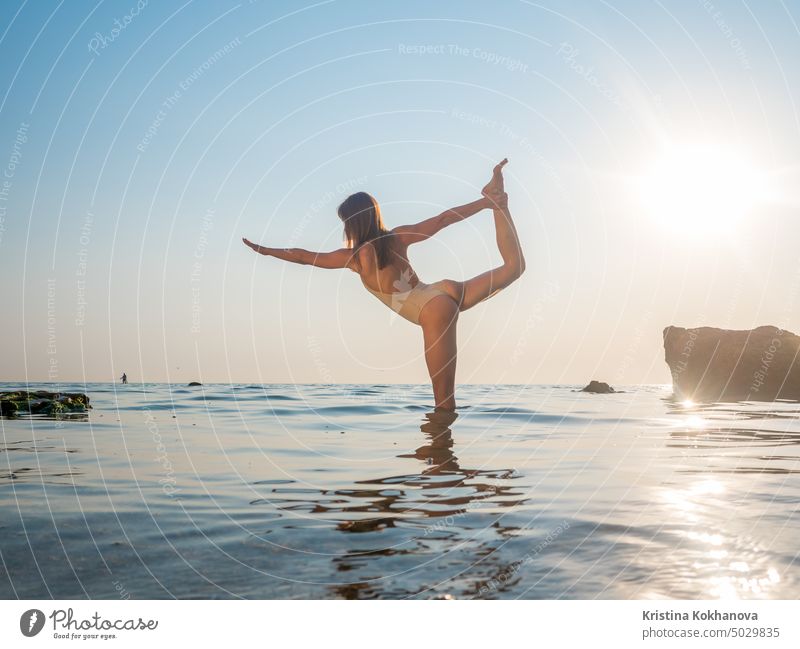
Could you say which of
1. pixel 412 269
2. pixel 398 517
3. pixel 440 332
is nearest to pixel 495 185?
pixel 412 269

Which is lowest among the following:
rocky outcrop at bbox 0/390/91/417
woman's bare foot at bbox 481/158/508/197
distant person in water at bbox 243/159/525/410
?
rocky outcrop at bbox 0/390/91/417

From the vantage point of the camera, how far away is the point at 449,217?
30.8ft

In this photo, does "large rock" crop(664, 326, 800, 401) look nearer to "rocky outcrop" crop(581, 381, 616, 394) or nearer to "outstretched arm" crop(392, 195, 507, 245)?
"rocky outcrop" crop(581, 381, 616, 394)

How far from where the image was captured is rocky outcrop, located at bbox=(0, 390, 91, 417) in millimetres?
15258

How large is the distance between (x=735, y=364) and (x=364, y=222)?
129 feet

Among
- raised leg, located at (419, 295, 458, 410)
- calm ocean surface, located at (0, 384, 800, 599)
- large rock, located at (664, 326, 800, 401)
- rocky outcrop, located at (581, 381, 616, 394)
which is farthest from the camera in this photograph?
large rock, located at (664, 326, 800, 401)

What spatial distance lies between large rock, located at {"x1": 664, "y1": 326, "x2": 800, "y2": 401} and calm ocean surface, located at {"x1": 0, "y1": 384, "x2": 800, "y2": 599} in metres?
35.5

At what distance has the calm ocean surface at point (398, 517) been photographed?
13.1ft

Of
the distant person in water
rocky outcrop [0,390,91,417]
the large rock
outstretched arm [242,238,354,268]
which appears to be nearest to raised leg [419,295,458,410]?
Answer: the distant person in water

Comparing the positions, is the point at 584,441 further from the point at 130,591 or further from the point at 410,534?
the point at 130,591

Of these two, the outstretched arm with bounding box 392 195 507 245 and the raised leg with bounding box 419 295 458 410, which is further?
the raised leg with bounding box 419 295 458 410

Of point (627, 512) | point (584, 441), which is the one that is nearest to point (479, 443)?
point (584, 441)

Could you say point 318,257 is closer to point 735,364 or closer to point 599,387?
point 599,387

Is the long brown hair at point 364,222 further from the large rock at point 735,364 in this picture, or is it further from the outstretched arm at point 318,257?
the large rock at point 735,364
